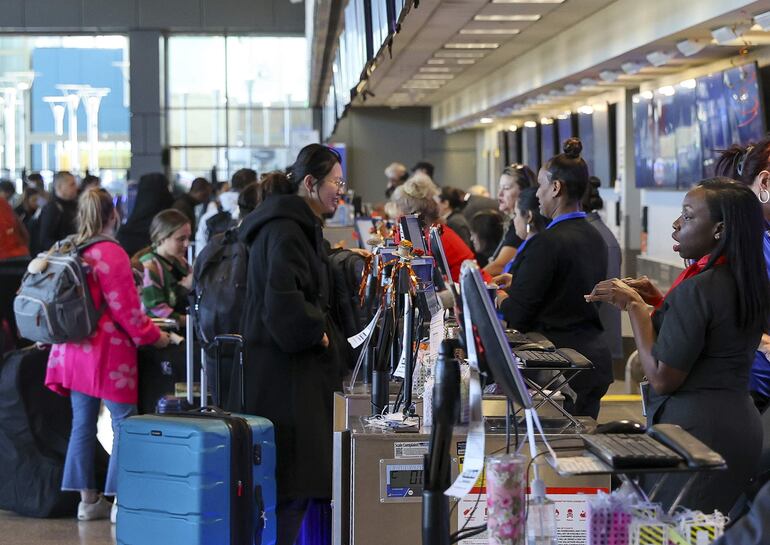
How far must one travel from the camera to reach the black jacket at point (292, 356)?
3.88 meters

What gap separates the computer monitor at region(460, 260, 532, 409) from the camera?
2035 millimetres

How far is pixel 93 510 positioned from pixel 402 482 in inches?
117

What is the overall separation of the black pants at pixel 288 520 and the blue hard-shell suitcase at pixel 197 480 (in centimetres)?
18

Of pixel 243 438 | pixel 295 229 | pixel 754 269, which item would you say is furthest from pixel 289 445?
pixel 754 269

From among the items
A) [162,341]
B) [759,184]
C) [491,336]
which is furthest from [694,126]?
[491,336]

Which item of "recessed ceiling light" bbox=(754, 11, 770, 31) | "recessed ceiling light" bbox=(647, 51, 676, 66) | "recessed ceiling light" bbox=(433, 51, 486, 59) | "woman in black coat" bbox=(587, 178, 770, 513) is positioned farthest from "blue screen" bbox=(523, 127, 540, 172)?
"woman in black coat" bbox=(587, 178, 770, 513)

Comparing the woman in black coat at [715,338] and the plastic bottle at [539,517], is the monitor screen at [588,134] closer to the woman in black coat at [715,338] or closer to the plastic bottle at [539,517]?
the woman in black coat at [715,338]

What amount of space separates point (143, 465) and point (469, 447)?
1.97 meters

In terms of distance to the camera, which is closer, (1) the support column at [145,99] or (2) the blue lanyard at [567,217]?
(2) the blue lanyard at [567,217]

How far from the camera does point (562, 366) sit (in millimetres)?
2920

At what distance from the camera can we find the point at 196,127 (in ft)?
82.6

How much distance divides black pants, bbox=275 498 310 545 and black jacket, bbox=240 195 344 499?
9cm

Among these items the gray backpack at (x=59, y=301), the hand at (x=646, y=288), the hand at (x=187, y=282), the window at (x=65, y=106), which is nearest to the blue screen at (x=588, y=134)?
the hand at (x=187, y=282)

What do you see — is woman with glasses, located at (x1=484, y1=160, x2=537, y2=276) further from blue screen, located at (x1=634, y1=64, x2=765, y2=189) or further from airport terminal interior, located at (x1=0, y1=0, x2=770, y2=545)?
blue screen, located at (x1=634, y1=64, x2=765, y2=189)
